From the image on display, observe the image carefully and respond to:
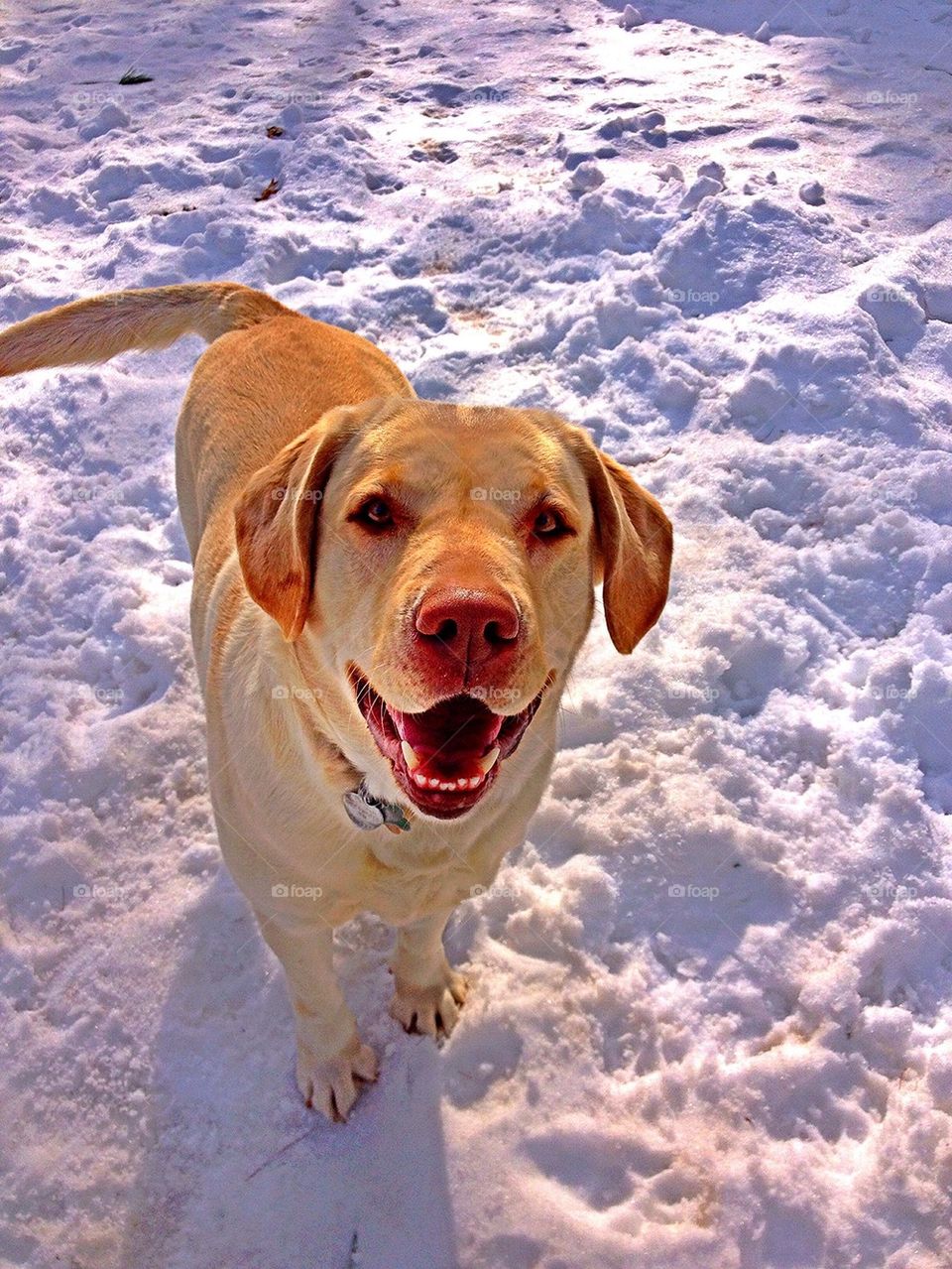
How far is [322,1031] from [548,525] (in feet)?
4.56

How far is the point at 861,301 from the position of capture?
4430 millimetres

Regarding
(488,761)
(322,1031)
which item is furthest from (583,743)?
(488,761)

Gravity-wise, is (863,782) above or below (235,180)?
below

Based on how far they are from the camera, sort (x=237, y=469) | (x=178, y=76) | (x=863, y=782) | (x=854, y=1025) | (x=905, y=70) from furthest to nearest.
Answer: (x=178, y=76), (x=905, y=70), (x=863, y=782), (x=237, y=469), (x=854, y=1025)

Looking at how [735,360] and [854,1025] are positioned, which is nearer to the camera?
[854,1025]

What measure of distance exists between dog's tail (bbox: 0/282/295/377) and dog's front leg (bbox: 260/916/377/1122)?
6.65 ft

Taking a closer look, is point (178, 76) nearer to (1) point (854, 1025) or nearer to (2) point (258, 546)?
(2) point (258, 546)

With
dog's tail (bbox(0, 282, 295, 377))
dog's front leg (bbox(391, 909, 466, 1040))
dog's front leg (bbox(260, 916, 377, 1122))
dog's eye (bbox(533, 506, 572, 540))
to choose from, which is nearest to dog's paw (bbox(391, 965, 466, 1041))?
dog's front leg (bbox(391, 909, 466, 1040))

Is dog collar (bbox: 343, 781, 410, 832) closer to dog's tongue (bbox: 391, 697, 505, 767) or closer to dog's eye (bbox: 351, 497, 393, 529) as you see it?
dog's tongue (bbox: 391, 697, 505, 767)

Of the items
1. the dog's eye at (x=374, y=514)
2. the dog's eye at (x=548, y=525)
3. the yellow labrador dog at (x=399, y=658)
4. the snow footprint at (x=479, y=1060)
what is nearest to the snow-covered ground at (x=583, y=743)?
the snow footprint at (x=479, y=1060)

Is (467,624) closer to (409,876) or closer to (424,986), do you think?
(409,876)

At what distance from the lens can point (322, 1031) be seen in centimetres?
237

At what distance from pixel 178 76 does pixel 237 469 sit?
17.8 feet

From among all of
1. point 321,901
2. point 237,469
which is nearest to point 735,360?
Result: point 237,469
